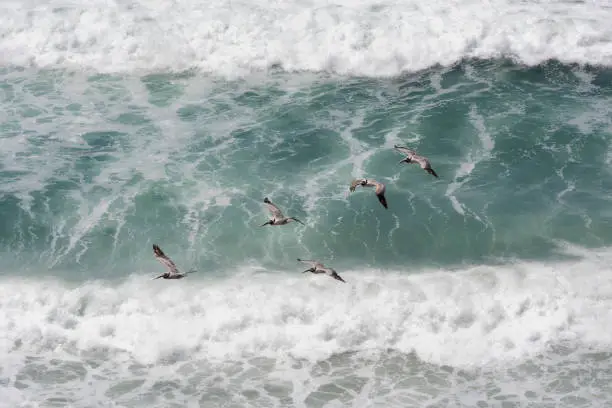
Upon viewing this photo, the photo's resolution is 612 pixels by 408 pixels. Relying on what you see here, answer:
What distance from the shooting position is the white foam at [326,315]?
1367 cm

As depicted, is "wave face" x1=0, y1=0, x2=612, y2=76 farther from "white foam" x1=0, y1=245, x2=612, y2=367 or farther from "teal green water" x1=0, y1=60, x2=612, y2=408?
"white foam" x1=0, y1=245, x2=612, y2=367

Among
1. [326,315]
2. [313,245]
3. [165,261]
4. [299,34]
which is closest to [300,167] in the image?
[313,245]

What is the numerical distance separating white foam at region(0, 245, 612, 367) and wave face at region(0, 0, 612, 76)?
9.77m

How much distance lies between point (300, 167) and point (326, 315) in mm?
5016

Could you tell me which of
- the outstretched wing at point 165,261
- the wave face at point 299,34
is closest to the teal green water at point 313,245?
the outstretched wing at point 165,261

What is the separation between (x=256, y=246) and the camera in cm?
1595

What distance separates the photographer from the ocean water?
1325 cm

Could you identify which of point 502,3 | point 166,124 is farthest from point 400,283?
point 502,3

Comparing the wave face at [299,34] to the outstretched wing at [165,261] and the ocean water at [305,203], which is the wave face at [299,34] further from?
the outstretched wing at [165,261]

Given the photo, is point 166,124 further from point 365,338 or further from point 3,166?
point 365,338

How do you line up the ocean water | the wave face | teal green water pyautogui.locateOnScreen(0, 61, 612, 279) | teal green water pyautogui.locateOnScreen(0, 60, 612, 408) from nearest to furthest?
teal green water pyautogui.locateOnScreen(0, 60, 612, 408), the ocean water, teal green water pyautogui.locateOnScreen(0, 61, 612, 279), the wave face

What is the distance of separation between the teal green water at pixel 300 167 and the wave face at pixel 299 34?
27.8 inches

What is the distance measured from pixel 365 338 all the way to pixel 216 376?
2.33 m

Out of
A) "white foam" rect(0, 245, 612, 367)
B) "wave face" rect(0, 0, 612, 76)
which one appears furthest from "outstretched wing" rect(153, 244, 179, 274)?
"wave face" rect(0, 0, 612, 76)
